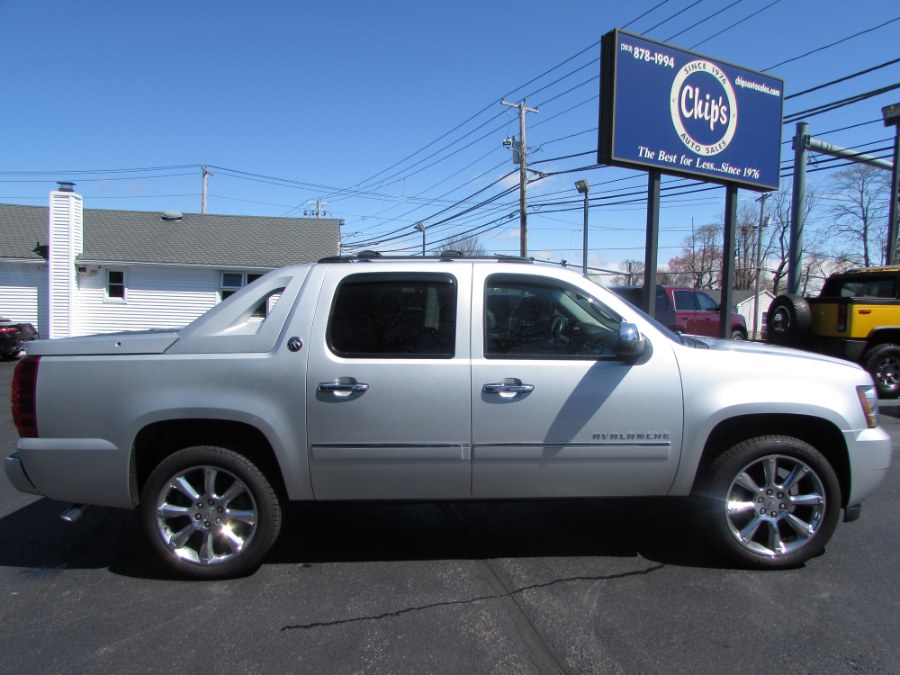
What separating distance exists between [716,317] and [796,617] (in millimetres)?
13808

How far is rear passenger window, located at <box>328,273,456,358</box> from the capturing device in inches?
134

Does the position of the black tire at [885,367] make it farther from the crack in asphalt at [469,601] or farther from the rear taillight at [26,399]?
the rear taillight at [26,399]

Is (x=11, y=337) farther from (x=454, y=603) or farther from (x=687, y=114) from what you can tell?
(x=454, y=603)

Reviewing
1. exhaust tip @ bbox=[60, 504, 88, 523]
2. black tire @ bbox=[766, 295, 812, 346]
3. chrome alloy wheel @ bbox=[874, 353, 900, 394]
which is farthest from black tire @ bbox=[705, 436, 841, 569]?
chrome alloy wheel @ bbox=[874, 353, 900, 394]

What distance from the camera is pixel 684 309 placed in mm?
15578

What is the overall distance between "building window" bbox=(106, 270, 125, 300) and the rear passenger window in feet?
70.5

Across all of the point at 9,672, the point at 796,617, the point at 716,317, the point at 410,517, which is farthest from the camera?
the point at 716,317

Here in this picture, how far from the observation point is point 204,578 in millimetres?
3428

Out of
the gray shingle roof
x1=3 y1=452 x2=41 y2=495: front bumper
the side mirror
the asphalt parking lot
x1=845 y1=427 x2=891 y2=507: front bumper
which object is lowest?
the asphalt parking lot

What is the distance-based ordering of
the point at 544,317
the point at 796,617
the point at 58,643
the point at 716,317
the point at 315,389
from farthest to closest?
the point at 716,317 → the point at 544,317 → the point at 315,389 → the point at 796,617 → the point at 58,643

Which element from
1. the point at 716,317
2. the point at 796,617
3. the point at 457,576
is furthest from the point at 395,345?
the point at 716,317

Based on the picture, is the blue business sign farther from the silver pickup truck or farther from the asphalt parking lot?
the asphalt parking lot

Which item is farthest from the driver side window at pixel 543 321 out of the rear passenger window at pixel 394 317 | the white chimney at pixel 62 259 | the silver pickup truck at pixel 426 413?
the white chimney at pixel 62 259

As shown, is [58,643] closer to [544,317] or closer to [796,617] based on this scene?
[544,317]
